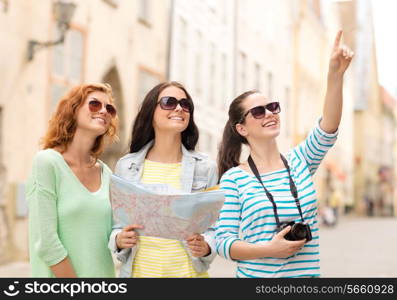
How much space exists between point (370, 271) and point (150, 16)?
5.54 metres

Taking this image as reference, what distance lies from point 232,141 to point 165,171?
0.33 metres

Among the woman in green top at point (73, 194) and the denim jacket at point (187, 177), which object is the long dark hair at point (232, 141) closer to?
the denim jacket at point (187, 177)

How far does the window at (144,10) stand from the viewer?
1055 centimetres

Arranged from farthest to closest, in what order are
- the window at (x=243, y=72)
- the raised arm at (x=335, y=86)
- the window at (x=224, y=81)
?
the window at (x=243, y=72) < the window at (x=224, y=81) < the raised arm at (x=335, y=86)

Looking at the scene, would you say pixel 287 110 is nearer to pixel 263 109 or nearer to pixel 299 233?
pixel 263 109

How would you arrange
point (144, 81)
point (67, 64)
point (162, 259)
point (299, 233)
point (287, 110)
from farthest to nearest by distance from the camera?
1. point (287, 110)
2. point (144, 81)
3. point (67, 64)
4. point (162, 259)
5. point (299, 233)

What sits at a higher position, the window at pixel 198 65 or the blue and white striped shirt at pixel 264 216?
the window at pixel 198 65

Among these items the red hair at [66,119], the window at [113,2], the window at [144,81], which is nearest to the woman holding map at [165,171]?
the red hair at [66,119]

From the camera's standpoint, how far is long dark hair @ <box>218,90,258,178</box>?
2393mm

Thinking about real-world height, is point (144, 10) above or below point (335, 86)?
above

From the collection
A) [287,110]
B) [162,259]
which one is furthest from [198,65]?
[162,259]

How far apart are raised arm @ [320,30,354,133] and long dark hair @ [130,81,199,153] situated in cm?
47

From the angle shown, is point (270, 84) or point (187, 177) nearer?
point (187, 177)

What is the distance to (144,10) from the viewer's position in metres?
10.8
